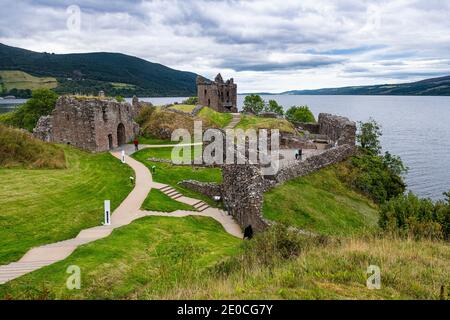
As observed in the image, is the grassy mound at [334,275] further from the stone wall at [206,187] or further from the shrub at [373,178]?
the shrub at [373,178]

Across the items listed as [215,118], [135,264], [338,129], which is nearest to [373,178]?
[338,129]

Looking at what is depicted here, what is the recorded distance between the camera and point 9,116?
8062cm

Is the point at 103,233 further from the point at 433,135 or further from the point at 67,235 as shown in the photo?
the point at 433,135

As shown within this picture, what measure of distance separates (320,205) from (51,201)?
18269 mm

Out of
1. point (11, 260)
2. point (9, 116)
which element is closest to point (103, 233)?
point (11, 260)

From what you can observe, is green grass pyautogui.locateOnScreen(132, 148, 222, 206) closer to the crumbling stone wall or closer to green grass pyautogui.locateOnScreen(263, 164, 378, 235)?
the crumbling stone wall

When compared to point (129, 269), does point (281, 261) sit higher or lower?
higher

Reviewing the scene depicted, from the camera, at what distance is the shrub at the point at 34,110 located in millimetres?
74500

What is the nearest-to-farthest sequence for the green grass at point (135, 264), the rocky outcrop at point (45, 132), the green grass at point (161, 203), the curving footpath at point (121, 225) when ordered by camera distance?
the green grass at point (135, 264), the curving footpath at point (121, 225), the green grass at point (161, 203), the rocky outcrop at point (45, 132)

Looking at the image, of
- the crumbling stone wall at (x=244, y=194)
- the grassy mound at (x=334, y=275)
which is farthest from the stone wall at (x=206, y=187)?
the grassy mound at (x=334, y=275)

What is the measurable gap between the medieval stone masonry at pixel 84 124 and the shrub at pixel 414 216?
97.9ft

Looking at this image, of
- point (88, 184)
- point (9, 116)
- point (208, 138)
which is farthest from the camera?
point (9, 116)

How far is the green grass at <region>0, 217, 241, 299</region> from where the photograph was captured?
35.3ft
